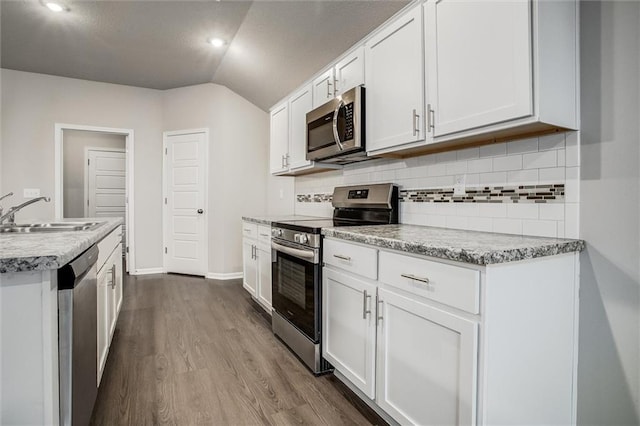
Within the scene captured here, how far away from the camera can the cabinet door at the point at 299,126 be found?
2961 mm

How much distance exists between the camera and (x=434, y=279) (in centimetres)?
126

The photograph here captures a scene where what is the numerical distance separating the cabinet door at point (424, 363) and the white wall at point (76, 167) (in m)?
6.10

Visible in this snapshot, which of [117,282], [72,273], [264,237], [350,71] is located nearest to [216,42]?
[350,71]

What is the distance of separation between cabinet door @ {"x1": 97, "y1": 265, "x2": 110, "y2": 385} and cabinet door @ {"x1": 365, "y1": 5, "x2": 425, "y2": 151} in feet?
5.64

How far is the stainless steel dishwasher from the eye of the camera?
1.10m

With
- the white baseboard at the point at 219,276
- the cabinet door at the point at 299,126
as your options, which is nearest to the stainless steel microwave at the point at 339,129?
the cabinet door at the point at 299,126

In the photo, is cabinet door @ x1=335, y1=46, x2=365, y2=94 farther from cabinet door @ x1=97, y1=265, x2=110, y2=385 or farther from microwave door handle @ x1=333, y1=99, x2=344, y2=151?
cabinet door @ x1=97, y1=265, x2=110, y2=385

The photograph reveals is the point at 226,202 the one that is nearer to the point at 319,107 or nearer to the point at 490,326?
the point at 319,107

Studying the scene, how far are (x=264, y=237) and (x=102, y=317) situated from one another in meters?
1.37

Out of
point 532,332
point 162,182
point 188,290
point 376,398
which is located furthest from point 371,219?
point 162,182

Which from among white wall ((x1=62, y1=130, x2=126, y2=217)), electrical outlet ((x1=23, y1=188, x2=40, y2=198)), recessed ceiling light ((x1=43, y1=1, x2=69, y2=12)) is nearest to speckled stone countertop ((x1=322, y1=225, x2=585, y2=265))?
recessed ceiling light ((x1=43, y1=1, x2=69, y2=12))

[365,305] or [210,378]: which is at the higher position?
[365,305]

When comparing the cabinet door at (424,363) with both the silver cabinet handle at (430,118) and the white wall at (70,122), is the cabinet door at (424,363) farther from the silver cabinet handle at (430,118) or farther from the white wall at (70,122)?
the white wall at (70,122)

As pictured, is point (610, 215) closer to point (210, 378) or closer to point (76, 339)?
point (76, 339)
